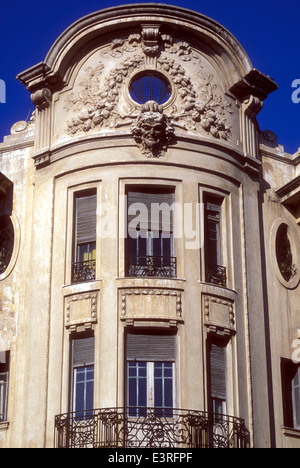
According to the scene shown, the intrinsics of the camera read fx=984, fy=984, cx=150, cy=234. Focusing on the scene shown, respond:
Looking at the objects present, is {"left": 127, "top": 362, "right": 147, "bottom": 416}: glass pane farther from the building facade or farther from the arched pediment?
Answer: the arched pediment

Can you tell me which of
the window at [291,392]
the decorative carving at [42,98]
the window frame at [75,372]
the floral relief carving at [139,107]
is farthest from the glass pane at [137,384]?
the decorative carving at [42,98]

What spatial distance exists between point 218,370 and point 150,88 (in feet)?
24.3

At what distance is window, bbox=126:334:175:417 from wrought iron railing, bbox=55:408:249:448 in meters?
0.23

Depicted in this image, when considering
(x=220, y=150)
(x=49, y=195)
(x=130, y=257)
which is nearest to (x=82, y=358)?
(x=130, y=257)

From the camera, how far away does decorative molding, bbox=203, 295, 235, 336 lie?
22703 mm

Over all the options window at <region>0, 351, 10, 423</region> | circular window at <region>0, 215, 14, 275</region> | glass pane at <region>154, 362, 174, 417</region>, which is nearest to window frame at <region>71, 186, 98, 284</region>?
circular window at <region>0, 215, 14, 275</region>

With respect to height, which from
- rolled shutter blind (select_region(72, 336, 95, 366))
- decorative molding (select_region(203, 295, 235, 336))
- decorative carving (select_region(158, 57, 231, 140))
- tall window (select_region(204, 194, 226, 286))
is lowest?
rolled shutter blind (select_region(72, 336, 95, 366))

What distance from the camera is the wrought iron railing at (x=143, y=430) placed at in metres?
21.0

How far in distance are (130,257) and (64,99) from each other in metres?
4.80

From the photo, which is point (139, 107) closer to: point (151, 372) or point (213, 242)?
point (213, 242)

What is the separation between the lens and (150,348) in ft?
73.3

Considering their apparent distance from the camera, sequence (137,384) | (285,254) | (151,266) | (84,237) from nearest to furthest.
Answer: (137,384) < (151,266) < (84,237) < (285,254)

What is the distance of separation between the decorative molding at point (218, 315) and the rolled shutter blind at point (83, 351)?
2681 millimetres

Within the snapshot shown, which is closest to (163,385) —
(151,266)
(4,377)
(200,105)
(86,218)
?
(151,266)
